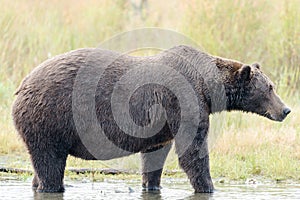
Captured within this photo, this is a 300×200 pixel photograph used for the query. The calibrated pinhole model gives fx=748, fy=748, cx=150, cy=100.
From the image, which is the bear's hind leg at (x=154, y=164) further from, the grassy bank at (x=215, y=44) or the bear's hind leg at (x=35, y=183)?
the bear's hind leg at (x=35, y=183)

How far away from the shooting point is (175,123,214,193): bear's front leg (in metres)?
8.38

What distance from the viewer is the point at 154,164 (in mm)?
8906

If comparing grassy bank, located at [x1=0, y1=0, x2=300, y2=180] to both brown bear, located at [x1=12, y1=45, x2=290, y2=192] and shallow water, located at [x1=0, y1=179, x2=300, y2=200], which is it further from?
brown bear, located at [x1=12, y1=45, x2=290, y2=192]

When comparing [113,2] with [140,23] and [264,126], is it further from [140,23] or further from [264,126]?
[264,126]

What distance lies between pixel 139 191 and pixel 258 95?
5.89 feet

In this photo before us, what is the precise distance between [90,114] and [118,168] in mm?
1917

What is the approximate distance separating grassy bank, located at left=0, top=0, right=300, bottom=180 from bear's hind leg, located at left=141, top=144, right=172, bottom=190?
3.26ft

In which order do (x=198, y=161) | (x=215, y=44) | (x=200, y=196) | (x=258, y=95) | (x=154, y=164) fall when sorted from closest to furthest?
(x=200, y=196) < (x=198, y=161) < (x=258, y=95) < (x=154, y=164) < (x=215, y=44)

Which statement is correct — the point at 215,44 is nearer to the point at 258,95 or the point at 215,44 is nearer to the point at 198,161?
the point at 258,95

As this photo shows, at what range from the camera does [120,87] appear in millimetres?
8219

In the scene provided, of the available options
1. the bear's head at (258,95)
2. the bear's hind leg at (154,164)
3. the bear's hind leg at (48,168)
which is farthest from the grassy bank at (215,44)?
the bear's hind leg at (48,168)

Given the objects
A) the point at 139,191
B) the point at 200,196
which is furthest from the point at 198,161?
the point at 139,191

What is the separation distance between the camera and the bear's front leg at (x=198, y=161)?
8.38 metres

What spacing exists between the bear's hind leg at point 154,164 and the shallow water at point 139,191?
14 centimetres
